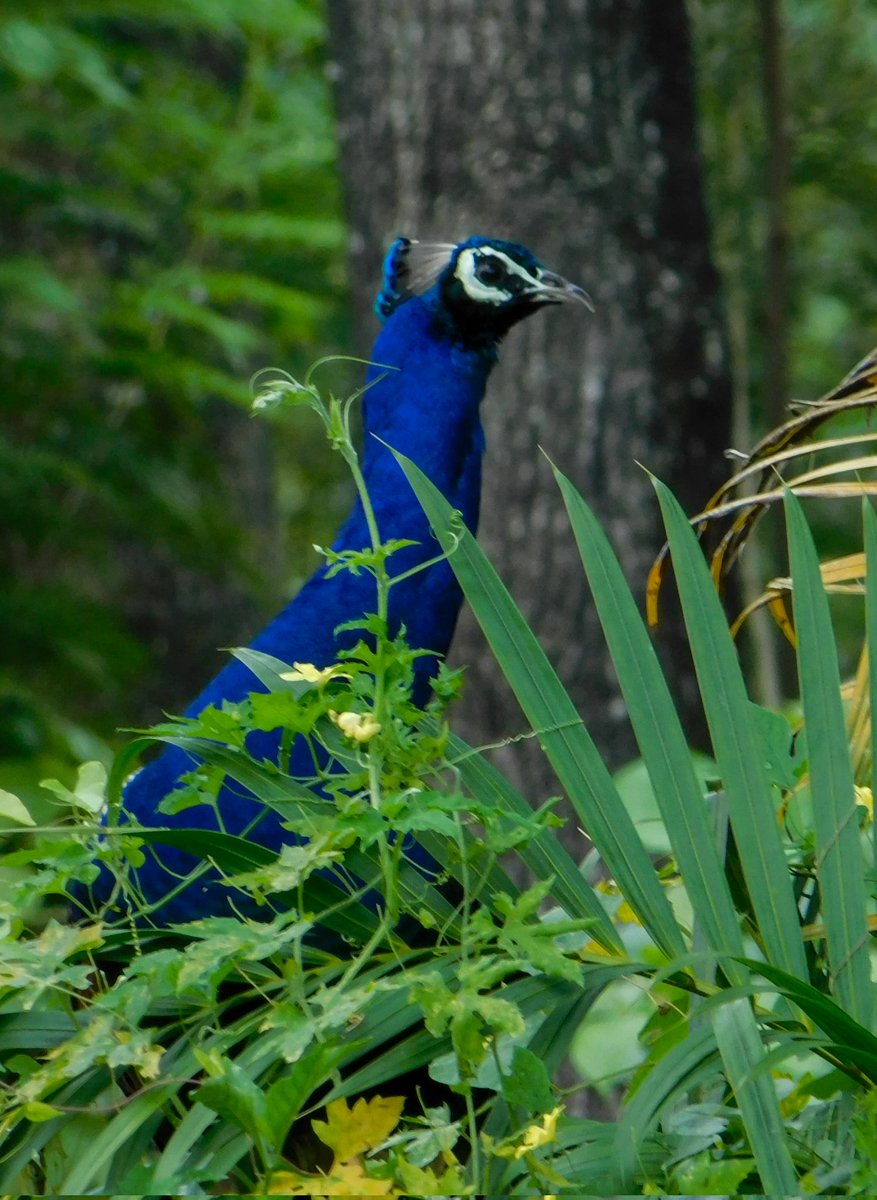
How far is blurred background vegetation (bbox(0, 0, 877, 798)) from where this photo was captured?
4.38 metres

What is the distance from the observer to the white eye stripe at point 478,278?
2074 mm

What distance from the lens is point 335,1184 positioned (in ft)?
2.94

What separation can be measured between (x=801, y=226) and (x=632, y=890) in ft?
16.8

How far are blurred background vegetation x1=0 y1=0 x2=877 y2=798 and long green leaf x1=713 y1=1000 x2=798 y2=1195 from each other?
273 cm

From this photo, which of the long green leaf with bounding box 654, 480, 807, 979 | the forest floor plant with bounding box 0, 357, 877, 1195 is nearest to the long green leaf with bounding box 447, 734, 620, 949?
the forest floor plant with bounding box 0, 357, 877, 1195

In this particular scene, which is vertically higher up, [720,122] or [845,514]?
[720,122]

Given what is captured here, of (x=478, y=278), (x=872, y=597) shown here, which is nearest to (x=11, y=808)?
(x=872, y=597)

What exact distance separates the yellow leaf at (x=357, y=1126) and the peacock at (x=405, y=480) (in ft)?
2.06

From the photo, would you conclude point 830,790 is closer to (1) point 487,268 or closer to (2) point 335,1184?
(2) point 335,1184

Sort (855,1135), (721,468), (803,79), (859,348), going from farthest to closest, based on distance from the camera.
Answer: (859,348), (803,79), (721,468), (855,1135)

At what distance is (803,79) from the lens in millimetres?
5148

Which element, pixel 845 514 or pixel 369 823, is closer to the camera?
pixel 369 823

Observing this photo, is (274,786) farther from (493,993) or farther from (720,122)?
(720,122)

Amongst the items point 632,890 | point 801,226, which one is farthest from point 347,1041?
point 801,226
